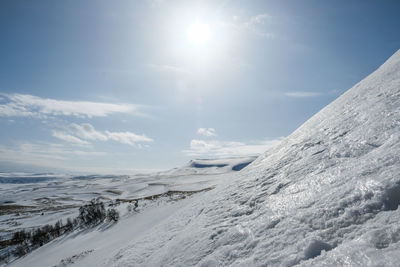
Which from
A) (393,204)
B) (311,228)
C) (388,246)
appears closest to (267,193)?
(311,228)

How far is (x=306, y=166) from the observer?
661 centimetres

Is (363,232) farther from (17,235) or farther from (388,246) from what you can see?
(17,235)

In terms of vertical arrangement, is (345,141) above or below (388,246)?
above

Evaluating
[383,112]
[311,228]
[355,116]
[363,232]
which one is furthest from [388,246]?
[355,116]

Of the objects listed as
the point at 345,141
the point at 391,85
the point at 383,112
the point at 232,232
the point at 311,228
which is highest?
the point at 391,85

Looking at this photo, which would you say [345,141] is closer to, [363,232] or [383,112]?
[383,112]

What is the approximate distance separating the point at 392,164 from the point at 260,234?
2.78 metres

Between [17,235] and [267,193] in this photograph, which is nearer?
[267,193]

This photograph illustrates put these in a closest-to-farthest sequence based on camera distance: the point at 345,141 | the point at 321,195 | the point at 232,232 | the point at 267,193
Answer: the point at 321,195
the point at 232,232
the point at 345,141
the point at 267,193

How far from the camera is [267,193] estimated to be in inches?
266

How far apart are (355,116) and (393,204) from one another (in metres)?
5.79

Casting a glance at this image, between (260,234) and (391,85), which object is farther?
(391,85)

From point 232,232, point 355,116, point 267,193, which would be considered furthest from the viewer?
point 355,116

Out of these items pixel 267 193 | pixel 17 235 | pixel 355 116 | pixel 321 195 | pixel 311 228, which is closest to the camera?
pixel 311 228
